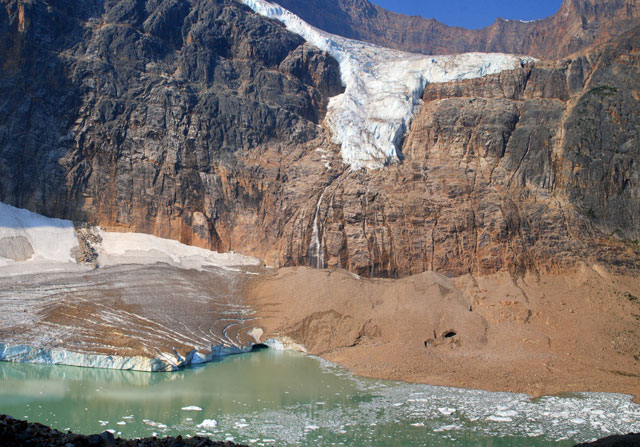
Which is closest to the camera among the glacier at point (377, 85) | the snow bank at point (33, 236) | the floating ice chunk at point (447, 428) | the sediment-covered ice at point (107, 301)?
the floating ice chunk at point (447, 428)

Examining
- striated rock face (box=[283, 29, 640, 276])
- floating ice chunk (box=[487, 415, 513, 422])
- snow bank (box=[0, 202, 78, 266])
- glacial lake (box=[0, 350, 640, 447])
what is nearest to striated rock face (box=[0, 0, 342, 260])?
snow bank (box=[0, 202, 78, 266])

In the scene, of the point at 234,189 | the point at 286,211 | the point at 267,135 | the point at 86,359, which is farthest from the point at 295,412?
the point at 267,135

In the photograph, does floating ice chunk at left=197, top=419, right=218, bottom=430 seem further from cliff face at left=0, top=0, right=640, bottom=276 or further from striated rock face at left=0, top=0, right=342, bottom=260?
striated rock face at left=0, top=0, right=342, bottom=260

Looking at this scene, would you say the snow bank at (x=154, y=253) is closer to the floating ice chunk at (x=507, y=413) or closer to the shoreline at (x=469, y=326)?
the shoreline at (x=469, y=326)

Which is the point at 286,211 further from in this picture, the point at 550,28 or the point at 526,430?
the point at 550,28

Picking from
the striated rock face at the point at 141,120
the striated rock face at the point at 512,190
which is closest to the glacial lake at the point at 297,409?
the striated rock face at the point at 512,190

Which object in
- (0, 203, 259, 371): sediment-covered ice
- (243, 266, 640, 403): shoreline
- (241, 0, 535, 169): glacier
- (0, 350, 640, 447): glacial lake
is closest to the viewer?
(0, 350, 640, 447): glacial lake
